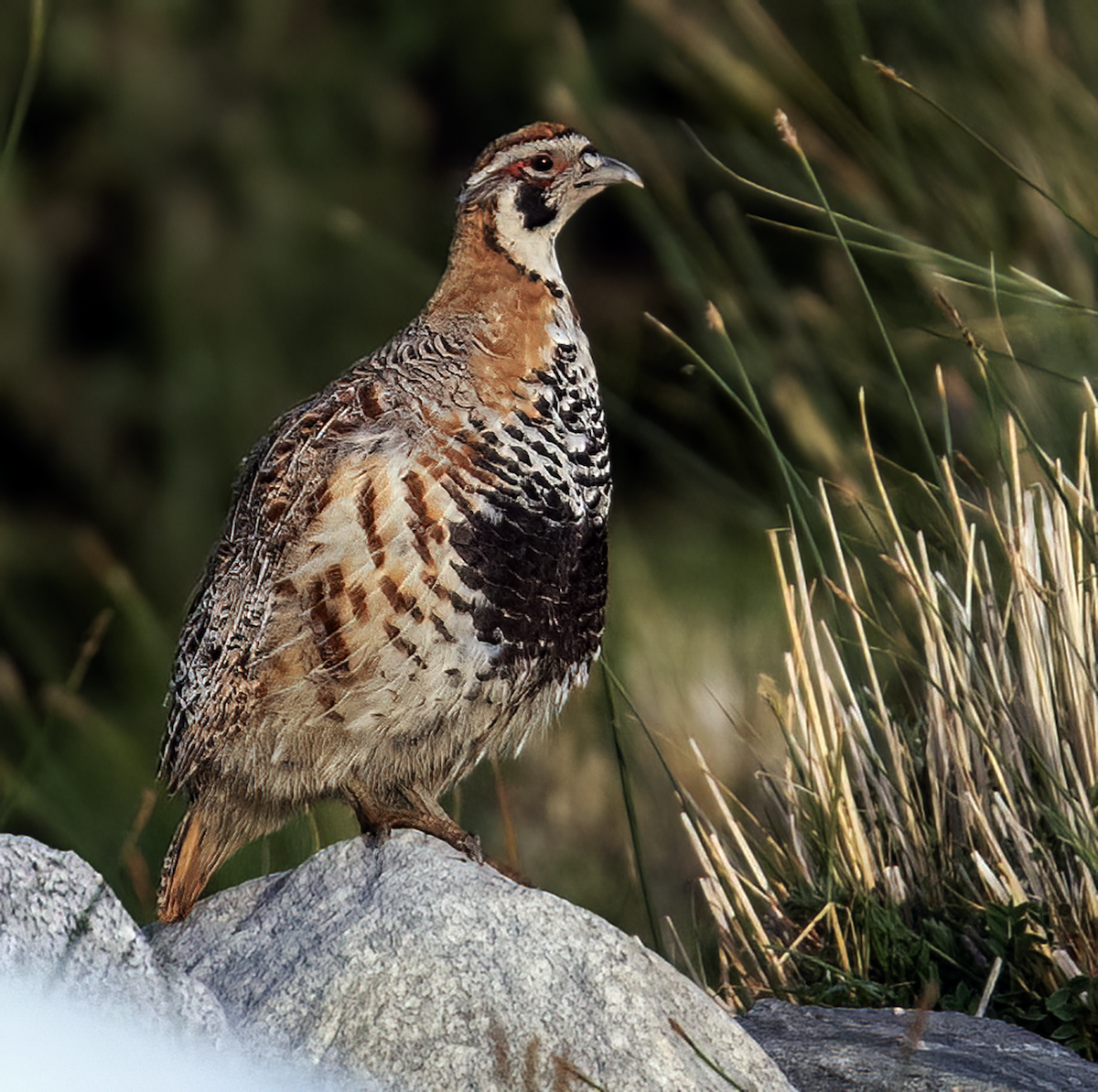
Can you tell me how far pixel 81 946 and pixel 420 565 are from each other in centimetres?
84

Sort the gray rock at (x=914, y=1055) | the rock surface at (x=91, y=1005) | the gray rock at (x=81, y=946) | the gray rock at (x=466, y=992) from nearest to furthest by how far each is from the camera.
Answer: the rock surface at (x=91, y=1005)
the gray rock at (x=81, y=946)
the gray rock at (x=466, y=992)
the gray rock at (x=914, y=1055)

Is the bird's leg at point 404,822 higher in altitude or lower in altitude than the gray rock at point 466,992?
lower

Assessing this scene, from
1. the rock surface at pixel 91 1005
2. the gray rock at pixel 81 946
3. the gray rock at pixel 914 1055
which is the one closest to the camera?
the rock surface at pixel 91 1005

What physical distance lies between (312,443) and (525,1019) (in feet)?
3.46

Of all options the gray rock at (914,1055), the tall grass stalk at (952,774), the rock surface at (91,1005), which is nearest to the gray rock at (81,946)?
the rock surface at (91,1005)

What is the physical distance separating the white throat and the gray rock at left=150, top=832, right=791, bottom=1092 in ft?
3.41

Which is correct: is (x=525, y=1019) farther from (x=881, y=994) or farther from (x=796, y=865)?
(x=796, y=865)

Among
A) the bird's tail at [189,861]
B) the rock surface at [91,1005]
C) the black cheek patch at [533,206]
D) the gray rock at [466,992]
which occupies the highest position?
the black cheek patch at [533,206]

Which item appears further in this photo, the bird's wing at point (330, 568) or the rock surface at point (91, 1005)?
the bird's wing at point (330, 568)

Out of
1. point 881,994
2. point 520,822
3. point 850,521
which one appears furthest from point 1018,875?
point 520,822

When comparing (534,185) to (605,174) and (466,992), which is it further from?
(466,992)

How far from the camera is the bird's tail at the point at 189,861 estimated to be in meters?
2.71

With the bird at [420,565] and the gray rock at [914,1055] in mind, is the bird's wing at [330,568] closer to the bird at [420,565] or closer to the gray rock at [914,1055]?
the bird at [420,565]

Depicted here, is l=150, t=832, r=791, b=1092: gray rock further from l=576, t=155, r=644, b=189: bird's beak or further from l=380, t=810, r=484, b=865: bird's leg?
l=576, t=155, r=644, b=189: bird's beak
